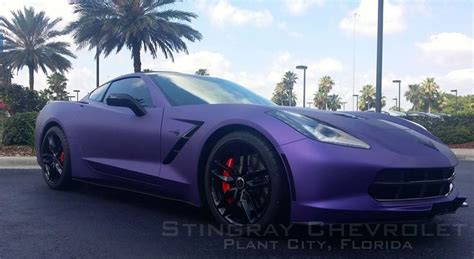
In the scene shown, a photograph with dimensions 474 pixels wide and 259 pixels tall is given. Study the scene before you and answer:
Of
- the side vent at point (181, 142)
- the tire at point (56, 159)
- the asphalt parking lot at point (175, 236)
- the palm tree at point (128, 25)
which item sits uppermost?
the palm tree at point (128, 25)

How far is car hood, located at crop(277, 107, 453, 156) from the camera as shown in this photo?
3.21 m

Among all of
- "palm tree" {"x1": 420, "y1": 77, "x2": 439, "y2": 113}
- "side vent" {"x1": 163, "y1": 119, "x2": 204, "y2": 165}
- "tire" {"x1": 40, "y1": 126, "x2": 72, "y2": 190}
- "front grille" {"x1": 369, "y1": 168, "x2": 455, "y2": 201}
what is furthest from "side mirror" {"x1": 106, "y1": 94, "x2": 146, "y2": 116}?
"palm tree" {"x1": 420, "y1": 77, "x2": 439, "y2": 113}

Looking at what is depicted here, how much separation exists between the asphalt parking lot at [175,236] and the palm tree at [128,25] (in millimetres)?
20080

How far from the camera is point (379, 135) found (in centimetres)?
333

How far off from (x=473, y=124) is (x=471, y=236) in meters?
11.9

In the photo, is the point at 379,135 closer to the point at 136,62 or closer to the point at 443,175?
the point at 443,175

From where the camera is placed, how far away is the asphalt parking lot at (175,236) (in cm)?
313

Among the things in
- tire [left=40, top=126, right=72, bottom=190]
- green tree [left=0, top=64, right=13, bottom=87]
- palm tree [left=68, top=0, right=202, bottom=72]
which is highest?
palm tree [left=68, top=0, right=202, bottom=72]

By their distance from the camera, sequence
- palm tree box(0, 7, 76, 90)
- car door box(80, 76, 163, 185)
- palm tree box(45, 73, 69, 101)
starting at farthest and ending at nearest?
1. palm tree box(45, 73, 69, 101)
2. palm tree box(0, 7, 76, 90)
3. car door box(80, 76, 163, 185)

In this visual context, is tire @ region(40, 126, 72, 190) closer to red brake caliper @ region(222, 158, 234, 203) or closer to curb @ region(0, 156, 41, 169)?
red brake caliper @ region(222, 158, 234, 203)

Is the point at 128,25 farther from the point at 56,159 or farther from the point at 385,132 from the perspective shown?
the point at 385,132

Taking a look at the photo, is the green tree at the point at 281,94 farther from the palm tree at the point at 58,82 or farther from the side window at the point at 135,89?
the side window at the point at 135,89

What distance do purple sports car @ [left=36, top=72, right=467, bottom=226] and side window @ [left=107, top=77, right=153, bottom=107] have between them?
14mm

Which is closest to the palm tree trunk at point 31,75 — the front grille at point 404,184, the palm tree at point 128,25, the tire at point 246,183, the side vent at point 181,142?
the palm tree at point 128,25
